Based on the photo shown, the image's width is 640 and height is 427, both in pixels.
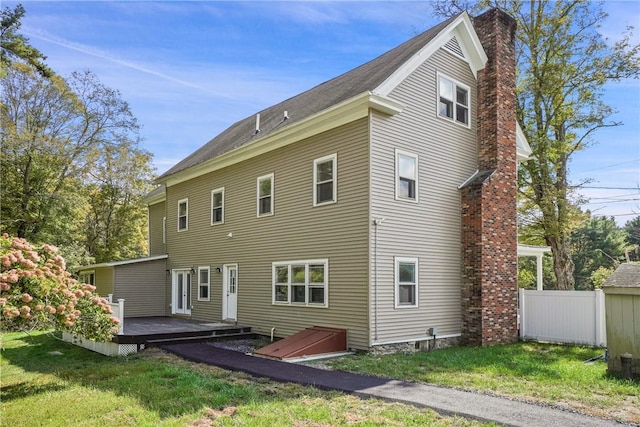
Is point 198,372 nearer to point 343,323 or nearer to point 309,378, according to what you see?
point 309,378

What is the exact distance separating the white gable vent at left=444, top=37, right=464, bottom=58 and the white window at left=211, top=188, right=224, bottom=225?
8560 millimetres

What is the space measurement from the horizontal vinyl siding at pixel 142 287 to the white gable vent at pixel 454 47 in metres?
13.6

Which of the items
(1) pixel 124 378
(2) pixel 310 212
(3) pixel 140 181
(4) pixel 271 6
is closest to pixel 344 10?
(4) pixel 271 6

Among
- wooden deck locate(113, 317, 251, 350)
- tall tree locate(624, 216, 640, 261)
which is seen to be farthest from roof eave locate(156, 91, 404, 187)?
tall tree locate(624, 216, 640, 261)

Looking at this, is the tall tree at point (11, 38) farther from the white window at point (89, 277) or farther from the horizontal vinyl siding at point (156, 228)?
the white window at point (89, 277)

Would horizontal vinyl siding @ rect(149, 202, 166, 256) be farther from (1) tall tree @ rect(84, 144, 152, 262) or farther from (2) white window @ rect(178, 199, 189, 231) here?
(1) tall tree @ rect(84, 144, 152, 262)

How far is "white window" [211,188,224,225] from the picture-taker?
54.3 feet

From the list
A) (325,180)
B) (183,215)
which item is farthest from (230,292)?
(325,180)

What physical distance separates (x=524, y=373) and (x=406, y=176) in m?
5.19

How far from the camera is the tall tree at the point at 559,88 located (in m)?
19.3

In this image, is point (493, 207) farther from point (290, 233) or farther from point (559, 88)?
point (559, 88)

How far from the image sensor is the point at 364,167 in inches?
439

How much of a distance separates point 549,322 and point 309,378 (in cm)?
836

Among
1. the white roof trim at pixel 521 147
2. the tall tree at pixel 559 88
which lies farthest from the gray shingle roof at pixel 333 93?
the tall tree at pixel 559 88
